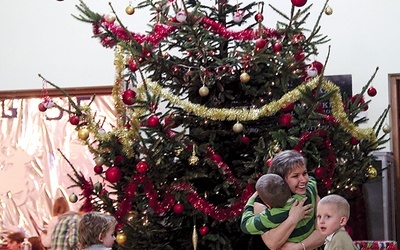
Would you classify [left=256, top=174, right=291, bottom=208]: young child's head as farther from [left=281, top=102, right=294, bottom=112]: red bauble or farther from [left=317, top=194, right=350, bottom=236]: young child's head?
[left=281, top=102, right=294, bottom=112]: red bauble

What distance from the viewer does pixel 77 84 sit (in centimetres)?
823

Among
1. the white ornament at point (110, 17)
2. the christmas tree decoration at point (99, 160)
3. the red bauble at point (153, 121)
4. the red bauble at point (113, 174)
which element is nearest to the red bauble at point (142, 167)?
the red bauble at point (113, 174)

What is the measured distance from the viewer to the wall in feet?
24.8

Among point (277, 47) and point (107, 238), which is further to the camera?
point (277, 47)

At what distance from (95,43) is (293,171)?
481 centimetres

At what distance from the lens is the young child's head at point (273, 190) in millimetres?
3777

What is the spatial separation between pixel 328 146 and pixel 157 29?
1695 mm

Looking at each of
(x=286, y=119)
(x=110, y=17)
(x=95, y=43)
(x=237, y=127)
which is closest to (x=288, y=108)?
(x=286, y=119)

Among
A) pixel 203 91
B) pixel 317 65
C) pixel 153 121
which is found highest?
pixel 317 65

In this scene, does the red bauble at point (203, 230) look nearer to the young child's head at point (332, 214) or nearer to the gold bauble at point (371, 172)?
Answer: the gold bauble at point (371, 172)

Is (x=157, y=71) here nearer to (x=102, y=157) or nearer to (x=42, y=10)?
(x=102, y=157)

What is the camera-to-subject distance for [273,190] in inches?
149

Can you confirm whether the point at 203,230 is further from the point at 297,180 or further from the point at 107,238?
the point at 297,180

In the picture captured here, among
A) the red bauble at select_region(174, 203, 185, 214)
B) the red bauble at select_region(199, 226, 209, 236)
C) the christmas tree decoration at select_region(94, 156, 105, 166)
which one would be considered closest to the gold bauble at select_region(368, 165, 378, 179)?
the red bauble at select_region(199, 226, 209, 236)
